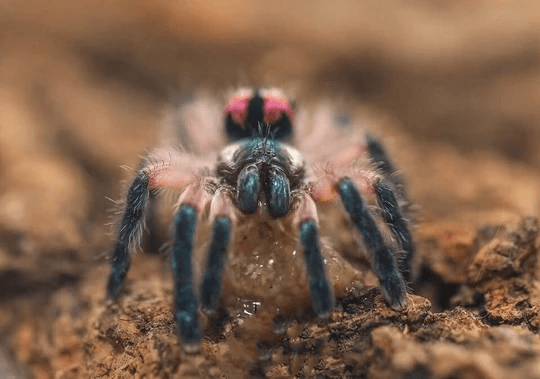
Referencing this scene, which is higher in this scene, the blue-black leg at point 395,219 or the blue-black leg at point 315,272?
the blue-black leg at point 395,219

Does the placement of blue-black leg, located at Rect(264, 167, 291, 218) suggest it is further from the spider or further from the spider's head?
the spider's head

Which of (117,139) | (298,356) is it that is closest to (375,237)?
(298,356)

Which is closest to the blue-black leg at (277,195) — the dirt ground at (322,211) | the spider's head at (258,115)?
the dirt ground at (322,211)

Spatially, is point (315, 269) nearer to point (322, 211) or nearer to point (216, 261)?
point (216, 261)

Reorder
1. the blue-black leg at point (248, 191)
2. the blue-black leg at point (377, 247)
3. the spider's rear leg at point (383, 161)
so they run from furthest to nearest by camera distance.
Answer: the spider's rear leg at point (383, 161), the blue-black leg at point (248, 191), the blue-black leg at point (377, 247)

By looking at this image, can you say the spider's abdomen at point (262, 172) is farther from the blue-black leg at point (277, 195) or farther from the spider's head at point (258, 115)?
the spider's head at point (258, 115)

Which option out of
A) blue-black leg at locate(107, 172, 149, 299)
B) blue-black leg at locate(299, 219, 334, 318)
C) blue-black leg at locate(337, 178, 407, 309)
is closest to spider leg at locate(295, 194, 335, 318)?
blue-black leg at locate(299, 219, 334, 318)

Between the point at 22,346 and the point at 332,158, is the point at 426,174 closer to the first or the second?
the point at 332,158
